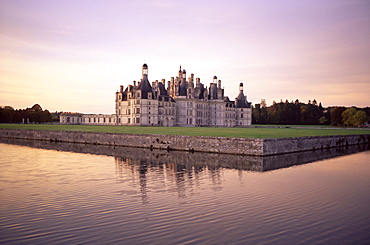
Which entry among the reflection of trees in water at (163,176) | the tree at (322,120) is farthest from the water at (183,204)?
the tree at (322,120)

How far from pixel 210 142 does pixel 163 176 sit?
1100 cm

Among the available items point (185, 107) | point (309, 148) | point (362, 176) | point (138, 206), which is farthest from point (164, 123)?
point (138, 206)

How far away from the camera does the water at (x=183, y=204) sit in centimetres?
871

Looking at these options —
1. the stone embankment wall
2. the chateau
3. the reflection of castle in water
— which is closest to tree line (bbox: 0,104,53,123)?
the chateau

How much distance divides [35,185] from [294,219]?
10467 mm

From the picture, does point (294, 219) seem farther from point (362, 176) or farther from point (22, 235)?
point (362, 176)

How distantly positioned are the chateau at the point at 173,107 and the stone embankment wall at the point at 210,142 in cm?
3366

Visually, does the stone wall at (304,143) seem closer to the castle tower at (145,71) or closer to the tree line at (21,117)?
the castle tower at (145,71)

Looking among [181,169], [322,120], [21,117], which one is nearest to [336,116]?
[322,120]

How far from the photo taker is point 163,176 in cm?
1725

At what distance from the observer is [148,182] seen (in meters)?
15.7

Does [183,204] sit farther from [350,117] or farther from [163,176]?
[350,117]

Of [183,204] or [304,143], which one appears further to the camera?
[304,143]

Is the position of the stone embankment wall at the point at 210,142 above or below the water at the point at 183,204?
above
